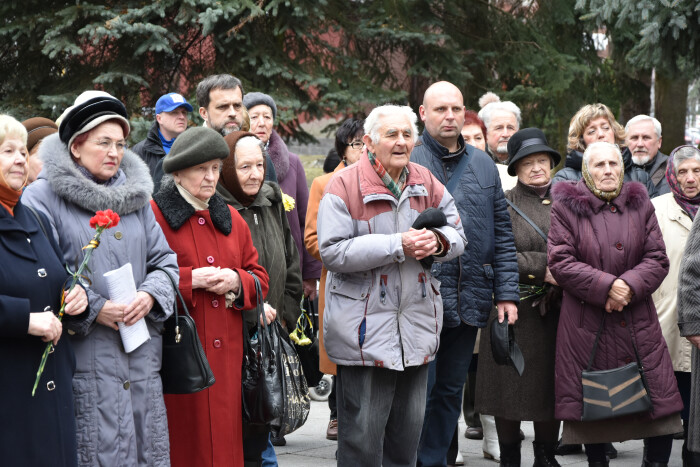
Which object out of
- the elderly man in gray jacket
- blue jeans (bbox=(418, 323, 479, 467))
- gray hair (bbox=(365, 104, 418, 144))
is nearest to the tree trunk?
blue jeans (bbox=(418, 323, 479, 467))

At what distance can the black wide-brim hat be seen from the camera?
262 inches

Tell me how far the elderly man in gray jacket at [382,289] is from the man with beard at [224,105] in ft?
4.37

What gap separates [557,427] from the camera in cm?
666

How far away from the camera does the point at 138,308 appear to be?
4.50 meters

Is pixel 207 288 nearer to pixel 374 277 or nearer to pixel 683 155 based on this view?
pixel 374 277

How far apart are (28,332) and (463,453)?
431 cm

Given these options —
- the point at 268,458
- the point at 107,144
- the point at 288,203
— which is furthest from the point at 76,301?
the point at 288,203

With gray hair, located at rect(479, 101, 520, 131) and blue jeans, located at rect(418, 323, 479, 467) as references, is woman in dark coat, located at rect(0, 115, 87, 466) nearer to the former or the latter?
blue jeans, located at rect(418, 323, 479, 467)

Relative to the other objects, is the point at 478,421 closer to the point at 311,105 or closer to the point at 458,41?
the point at 311,105

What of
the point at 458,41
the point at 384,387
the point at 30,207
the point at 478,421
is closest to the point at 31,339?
the point at 30,207

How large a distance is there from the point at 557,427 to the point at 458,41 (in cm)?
849

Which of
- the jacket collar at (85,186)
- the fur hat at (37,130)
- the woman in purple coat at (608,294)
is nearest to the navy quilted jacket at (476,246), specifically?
→ the woman in purple coat at (608,294)

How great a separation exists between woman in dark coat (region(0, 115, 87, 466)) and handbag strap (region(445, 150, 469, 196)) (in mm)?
2695

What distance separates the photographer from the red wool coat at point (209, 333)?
4984mm
